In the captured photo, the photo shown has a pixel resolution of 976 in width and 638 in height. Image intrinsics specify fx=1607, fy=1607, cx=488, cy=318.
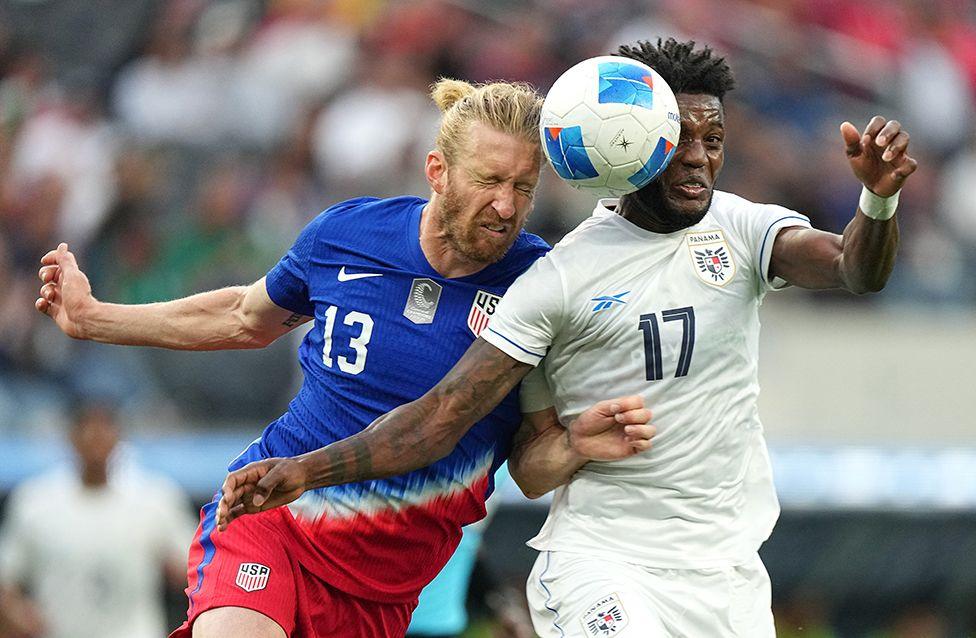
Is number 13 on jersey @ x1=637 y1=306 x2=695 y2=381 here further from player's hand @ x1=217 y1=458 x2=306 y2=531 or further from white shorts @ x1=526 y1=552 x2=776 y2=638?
player's hand @ x1=217 y1=458 x2=306 y2=531

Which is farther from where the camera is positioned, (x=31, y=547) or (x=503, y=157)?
(x=31, y=547)

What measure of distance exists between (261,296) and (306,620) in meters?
1.26

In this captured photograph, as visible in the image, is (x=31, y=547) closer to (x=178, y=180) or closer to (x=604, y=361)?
(x=178, y=180)

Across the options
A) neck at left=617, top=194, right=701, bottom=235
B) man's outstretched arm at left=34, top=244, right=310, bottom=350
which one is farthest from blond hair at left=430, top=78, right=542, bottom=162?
man's outstretched arm at left=34, top=244, right=310, bottom=350

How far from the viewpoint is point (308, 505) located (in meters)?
5.83

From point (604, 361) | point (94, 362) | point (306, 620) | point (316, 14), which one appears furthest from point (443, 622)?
point (316, 14)

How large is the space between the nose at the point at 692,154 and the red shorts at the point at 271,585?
1.92 meters

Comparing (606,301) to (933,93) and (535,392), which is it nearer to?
(535,392)

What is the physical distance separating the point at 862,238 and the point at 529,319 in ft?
3.65

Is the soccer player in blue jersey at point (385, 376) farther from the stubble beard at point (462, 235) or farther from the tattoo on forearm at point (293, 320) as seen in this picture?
the tattoo on forearm at point (293, 320)

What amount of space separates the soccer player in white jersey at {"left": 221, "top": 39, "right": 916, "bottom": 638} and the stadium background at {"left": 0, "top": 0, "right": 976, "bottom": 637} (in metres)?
5.13

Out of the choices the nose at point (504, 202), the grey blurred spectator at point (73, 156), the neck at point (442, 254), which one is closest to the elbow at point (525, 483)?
the neck at point (442, 254)

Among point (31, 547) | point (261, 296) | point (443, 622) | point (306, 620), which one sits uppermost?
point (261, 296)

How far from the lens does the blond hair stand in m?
5.55
